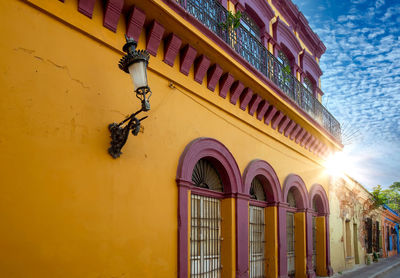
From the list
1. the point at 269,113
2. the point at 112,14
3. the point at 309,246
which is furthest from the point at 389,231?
the point at 112,14

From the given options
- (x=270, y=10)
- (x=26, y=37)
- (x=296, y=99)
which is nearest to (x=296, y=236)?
(x=296, y=99)

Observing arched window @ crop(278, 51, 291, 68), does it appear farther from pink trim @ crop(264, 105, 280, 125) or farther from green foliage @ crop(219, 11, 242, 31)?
green foliage @ crop(219, 11, 242, 31)

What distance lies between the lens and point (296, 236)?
34.7 feet

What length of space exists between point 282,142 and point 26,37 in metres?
6.92

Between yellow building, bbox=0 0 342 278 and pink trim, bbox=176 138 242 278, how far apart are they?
29mm

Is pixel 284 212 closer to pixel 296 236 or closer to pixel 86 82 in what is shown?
pixel 296 236

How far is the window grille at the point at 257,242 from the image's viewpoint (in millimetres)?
8180

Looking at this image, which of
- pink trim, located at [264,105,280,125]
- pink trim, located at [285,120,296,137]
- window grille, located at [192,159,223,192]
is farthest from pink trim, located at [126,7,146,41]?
pink trim, located at [285,120,296,137]

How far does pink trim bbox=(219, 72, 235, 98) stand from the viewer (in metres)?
7.10

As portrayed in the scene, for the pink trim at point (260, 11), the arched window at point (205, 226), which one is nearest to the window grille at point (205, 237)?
the arched window at point (205, 226)

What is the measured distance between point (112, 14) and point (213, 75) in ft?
7.58

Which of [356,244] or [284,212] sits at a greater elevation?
[284,212]

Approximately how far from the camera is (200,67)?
21.2ft

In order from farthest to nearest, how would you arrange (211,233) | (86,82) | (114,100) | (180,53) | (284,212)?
(284,212)
(211,233)
(180,53)
(114,100)
(86,82)
